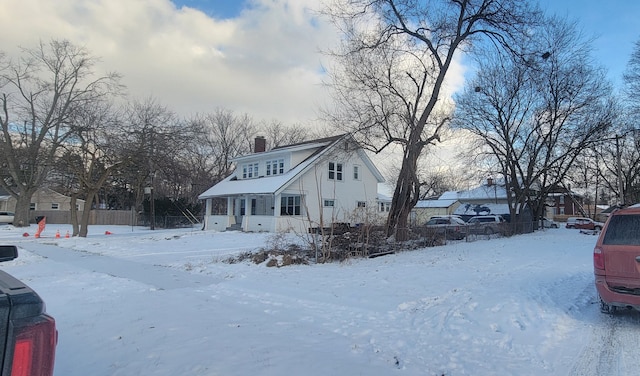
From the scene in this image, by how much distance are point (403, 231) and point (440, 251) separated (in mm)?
1661

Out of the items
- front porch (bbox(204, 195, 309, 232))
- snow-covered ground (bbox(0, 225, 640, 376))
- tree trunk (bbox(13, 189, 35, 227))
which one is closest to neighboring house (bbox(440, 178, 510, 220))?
front porch (bbox(204, 195, 309, 232))

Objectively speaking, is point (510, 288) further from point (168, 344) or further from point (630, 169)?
point (630, 169)

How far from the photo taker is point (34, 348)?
1.93 m

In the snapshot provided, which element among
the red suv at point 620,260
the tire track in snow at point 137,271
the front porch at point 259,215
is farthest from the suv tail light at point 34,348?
the front porch at point 259,215

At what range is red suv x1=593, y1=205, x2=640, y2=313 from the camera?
591 centimetres

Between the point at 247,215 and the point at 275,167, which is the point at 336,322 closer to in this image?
the point at 247,215

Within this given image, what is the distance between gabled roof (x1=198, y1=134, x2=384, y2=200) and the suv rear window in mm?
19705

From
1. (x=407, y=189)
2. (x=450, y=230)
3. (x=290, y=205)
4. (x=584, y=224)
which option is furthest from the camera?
(x=584, y=224)

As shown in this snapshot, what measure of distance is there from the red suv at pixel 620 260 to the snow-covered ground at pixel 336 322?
498mm

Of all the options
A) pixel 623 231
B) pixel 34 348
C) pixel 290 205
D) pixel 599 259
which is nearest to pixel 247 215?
pixel 290 205

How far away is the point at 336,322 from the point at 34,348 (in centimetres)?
498

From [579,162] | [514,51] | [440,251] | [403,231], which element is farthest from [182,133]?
[579,162]

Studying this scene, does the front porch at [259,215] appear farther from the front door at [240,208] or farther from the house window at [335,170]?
the house window at [335,170]

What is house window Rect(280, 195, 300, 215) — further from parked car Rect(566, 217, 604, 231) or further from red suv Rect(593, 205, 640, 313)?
parked car Rect(566, 217, 604, 231)
